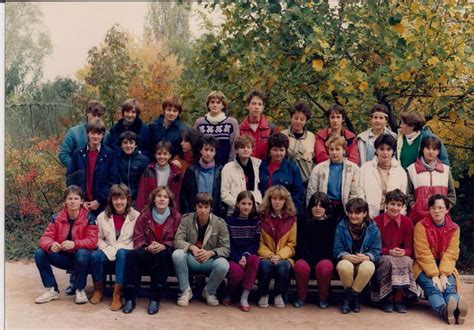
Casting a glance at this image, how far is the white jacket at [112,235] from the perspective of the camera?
502cm

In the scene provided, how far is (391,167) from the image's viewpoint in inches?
204

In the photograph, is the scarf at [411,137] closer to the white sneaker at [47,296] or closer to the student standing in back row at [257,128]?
the student standing in back row at [257,128]

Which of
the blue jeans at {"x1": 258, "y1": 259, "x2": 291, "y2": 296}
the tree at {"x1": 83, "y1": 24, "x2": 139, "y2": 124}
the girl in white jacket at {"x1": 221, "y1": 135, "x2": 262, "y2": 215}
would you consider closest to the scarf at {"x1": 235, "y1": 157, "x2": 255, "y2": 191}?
the girl in white jacket at {"x1": 221, "y1": 135, "x2": 262, "y2": 215}

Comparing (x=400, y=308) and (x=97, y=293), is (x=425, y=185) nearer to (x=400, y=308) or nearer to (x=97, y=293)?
(x=400, y=308)

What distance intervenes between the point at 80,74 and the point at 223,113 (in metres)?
5.66

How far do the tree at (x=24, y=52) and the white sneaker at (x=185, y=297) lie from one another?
4925 millimetres

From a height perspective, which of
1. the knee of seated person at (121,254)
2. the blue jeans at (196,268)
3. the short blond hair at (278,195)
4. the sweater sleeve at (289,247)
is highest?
the short blond hair at (278,195)

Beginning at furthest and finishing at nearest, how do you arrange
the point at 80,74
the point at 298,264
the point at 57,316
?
the point at 80,74 < the point at 298,264 < the point at 57,316

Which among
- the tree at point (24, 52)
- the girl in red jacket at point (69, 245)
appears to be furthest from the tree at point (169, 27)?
the girl in red jacket at point (69, 245)

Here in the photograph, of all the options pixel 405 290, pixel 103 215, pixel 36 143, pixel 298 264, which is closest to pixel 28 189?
pixel 36 143

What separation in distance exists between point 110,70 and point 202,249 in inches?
184

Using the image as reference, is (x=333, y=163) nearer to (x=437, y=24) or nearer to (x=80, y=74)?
(x=437, y=24)

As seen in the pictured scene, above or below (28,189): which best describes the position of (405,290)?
below

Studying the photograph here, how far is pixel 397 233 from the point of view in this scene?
504 cm
